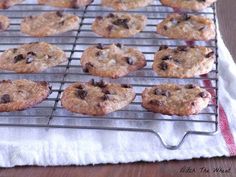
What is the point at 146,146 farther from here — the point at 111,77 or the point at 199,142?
the point at 111,77

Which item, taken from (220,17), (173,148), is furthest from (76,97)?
(220,17)

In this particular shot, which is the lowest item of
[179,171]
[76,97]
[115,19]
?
[179,171]

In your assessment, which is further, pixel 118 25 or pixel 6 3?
pixel 6 3

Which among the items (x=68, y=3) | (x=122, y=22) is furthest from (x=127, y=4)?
(x=68, y=3)

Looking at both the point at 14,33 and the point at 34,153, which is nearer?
the point at 34,153

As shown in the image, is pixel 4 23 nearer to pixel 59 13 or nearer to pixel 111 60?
pixel 59 13

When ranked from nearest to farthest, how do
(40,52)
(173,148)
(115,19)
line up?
(173,148), (40,52), (115,19)

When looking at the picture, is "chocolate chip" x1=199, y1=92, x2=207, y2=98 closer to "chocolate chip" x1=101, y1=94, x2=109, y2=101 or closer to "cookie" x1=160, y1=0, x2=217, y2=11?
"chocolate chip" x1=101, y1=94, x2=109, y2=101
